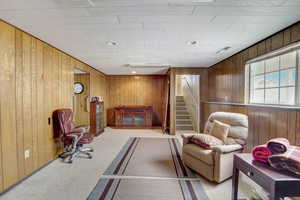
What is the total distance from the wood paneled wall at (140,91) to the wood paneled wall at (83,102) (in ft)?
5.24

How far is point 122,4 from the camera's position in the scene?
1562 mm

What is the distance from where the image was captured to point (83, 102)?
15.8 ft

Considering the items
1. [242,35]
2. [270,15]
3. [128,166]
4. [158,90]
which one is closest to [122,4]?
[270,15]

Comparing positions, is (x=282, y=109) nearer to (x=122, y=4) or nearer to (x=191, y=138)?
(x=191, y=138)

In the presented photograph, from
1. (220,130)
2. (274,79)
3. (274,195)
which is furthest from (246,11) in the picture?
(274,195)

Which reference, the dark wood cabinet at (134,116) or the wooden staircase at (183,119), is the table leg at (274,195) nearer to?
the wooden staircase at (183,119)

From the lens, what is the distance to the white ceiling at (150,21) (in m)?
1.57

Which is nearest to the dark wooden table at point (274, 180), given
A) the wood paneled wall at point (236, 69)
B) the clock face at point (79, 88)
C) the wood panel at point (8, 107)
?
the wood paneled wall at point (236, 69)

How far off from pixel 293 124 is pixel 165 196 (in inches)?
79.7

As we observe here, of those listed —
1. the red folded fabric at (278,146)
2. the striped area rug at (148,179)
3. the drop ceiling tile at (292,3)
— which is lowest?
the striped area rug at (148,179)

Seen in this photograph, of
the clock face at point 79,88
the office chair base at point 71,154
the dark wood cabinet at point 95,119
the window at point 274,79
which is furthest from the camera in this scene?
the clock face at point 79,88

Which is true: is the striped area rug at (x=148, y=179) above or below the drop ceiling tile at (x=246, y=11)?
below

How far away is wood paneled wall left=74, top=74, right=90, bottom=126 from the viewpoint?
4.71m

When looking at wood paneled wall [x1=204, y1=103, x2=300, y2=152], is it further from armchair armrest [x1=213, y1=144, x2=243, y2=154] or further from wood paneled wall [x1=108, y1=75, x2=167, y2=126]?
wood paneled wall [x1=108, y1=75, x2=167, y2=126]
